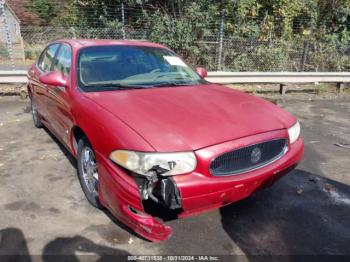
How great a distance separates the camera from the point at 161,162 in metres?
2.68

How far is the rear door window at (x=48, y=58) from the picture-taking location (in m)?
5.01

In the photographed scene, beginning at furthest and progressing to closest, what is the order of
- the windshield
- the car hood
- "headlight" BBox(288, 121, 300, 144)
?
the windshield
"headlight" BBox(288, 121, 300, 144)
the car hood

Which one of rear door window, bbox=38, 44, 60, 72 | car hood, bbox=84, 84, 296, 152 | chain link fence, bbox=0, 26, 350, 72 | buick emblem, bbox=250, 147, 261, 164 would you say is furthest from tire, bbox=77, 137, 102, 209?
chain link fence, bbox=0, 26, 350, 72

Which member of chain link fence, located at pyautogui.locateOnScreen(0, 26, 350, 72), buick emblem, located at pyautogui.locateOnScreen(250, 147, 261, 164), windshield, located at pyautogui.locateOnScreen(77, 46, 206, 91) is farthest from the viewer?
chain link fence, located at pyautogui.locateOnScreen(0, 26, 350, 72)

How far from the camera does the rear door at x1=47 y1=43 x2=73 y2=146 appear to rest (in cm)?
387

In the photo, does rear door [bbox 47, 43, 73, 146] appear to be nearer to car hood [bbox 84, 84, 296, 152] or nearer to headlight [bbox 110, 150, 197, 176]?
car hood [bbox 84, 84, 296, 152]

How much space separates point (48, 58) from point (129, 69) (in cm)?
174

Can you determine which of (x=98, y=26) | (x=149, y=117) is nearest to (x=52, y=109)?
(x=149, y=117)

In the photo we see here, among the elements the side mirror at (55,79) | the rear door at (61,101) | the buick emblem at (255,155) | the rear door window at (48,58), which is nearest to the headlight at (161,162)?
the buick emblem at (255,155)

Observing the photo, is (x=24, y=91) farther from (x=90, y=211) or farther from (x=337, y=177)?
(x=337, y=177)

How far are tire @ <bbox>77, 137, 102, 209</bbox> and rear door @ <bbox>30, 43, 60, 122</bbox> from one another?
1498 mm

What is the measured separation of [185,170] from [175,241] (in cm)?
77

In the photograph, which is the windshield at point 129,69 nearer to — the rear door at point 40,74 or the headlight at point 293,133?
the rear door at point 40,74

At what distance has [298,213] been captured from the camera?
3.60 metres
